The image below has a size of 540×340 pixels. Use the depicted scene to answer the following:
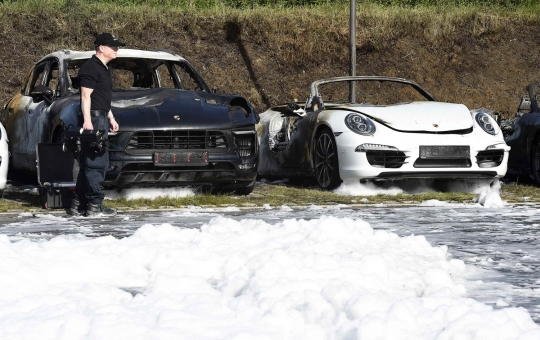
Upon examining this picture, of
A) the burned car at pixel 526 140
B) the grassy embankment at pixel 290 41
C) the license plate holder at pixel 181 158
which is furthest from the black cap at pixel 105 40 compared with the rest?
the grassy embankment at pixel 290 41

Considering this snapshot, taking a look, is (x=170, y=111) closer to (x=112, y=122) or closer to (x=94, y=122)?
(x=112, y=122)

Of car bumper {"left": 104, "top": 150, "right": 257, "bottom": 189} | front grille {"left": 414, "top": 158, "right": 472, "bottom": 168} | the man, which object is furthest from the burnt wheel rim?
the man

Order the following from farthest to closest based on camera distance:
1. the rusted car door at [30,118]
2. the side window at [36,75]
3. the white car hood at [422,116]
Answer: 1. the side window at [36,75]
2. the white car hood at [422,116]
3. the rusted car door at [30,118]

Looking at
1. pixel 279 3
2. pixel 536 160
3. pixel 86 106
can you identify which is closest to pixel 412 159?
pixel 536 160

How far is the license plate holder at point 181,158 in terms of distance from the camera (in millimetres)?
10156

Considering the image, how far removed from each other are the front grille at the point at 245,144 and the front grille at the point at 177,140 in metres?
0.15

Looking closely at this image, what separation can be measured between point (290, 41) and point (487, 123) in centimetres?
1336

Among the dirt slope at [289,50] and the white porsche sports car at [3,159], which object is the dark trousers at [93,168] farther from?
the dirt slope at [289,50]

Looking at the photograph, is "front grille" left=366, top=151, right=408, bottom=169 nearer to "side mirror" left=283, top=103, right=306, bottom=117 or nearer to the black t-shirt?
"side mirror" left=283, top=103, right=306, bottom=117

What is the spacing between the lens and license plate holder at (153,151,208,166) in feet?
33.3

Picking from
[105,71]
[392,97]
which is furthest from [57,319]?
[392,97]

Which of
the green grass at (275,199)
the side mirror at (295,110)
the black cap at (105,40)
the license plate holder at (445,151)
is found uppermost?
the black cap at (105,40)

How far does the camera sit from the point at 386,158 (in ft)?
37.1

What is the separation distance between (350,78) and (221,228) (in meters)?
7.12
